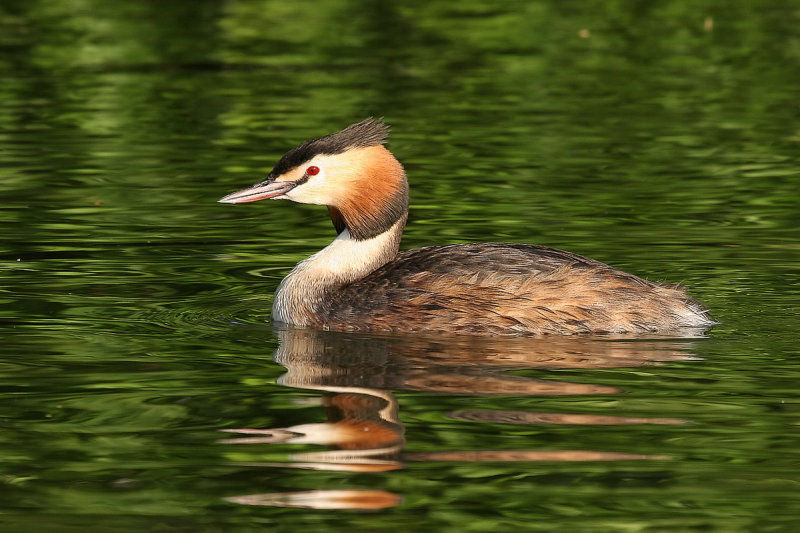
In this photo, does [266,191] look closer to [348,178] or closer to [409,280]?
[348,178]

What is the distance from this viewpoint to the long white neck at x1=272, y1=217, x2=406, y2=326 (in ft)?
→ 34.5

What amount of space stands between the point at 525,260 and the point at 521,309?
0.35 meters

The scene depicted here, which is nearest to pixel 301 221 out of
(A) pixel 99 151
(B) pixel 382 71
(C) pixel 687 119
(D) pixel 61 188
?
(D) pixel 61 188

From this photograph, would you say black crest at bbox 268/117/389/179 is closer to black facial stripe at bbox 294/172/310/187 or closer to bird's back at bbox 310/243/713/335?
black facial stripe at bbox 294/172/310/187

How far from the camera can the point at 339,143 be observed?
407 inches

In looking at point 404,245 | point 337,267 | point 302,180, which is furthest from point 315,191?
point 404,245

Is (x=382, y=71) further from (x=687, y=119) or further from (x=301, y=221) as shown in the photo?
(x=301, y=221)

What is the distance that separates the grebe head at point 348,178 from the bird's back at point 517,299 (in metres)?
0.49

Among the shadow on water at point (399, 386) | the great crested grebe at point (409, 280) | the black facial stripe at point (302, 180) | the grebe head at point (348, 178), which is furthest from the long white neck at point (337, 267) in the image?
the black facial stripe at point (302, 180)

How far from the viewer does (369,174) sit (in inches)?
408

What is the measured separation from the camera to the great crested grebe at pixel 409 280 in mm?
9859

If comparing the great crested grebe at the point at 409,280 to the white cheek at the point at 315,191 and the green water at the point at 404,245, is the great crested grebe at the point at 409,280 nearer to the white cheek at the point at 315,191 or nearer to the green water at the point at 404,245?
the white cheek at the point at 315,191

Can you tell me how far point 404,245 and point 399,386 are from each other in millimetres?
4856

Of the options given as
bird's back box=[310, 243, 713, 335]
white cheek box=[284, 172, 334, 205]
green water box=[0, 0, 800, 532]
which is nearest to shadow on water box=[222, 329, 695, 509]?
green water box=[0, 0, 800, 532]
